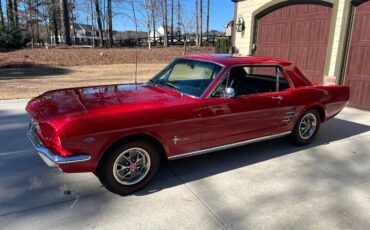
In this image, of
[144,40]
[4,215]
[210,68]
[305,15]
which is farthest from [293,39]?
[144,40]

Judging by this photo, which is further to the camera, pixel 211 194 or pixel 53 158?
pixel 211 194

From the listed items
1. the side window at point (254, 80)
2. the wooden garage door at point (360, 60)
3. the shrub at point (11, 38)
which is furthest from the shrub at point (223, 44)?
the shrub at point (11, 38)

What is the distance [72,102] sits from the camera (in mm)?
3539

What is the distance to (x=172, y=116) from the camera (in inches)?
140

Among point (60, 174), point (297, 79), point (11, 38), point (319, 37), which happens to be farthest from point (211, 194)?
point (11, 38)

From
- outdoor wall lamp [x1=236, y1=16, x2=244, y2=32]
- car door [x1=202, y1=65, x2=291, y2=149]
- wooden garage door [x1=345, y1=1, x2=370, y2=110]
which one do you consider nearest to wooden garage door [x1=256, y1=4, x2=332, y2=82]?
wooden garage door [x1=345, y1=1, x2=370, y2=110]

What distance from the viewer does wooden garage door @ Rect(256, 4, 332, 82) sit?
29.1 ft

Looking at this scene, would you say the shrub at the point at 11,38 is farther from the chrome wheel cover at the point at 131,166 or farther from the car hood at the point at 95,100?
the chrome wheel cover at the point at 131,166

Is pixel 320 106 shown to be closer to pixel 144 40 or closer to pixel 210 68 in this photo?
pixel 210 68

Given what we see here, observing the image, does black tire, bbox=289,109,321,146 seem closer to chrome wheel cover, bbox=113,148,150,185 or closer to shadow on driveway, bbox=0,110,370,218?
shadow on driveway, bbox=0,110,370,218

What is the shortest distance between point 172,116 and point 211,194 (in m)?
1.00

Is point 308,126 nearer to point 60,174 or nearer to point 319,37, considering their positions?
point 60,174

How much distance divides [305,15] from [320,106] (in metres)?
5.11

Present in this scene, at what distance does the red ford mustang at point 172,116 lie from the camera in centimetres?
313
